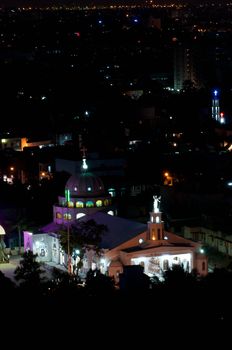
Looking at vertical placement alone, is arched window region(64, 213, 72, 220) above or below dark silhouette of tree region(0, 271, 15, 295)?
above

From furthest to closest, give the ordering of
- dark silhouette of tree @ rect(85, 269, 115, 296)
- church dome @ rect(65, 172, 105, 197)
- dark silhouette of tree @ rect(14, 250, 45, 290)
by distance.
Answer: church dome @ rect(65, 172, 105, 197) < dark silhouette of tree @ rect(14, 250, 45, 290) < dark silhouette of tree @ rect(85, 269, 115, 296)

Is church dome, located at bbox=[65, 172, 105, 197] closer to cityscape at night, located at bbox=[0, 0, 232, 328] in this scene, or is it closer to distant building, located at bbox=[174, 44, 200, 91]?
cityscape at night, located at bbox=[0, 0, 232, 328]

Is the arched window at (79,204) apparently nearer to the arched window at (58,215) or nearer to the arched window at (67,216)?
the arched window at (67,216)

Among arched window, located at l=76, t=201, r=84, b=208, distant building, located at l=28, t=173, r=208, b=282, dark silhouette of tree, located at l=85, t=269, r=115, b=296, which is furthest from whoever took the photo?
arched window, located at l=76, t=201, r=84, b=208

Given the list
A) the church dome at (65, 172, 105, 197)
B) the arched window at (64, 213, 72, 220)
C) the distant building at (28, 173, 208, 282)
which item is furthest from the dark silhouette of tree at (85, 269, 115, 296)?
the church dome at (65, 172, 105, 197)

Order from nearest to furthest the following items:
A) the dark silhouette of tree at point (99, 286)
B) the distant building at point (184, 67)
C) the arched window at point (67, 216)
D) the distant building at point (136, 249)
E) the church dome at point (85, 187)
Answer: the dark silhouette of tree at point (99, 286), the distant building at point (136, 249), the arched window at point (67, 216), the church dome at point (85, 187), the distant building at point (184, 67)

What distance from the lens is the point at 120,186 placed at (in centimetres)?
3225

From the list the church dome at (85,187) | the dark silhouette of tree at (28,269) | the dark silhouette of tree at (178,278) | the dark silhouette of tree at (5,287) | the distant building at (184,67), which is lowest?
the dark silhouette of tree at (5,287)

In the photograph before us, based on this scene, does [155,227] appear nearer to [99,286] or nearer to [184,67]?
[99,286]

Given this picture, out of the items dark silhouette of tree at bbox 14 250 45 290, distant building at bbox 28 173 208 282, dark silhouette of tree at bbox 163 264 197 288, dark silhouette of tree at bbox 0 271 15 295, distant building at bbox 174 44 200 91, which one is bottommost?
dark silhouette of tree at bbox 0 271 15 295

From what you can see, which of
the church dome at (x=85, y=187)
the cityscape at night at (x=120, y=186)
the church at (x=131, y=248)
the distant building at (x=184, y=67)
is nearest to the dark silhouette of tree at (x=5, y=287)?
the cityscape at night at (x=120, y=186)

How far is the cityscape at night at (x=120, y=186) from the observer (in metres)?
18.9

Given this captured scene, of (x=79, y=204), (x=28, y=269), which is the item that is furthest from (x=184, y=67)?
(x=28, y=269)

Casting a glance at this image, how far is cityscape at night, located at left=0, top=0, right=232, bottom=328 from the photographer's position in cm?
1894
